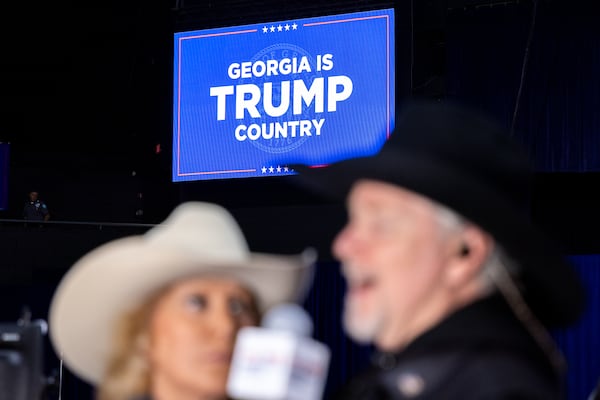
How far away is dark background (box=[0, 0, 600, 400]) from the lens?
942cm

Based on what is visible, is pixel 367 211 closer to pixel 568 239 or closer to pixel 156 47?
pixel 568 239

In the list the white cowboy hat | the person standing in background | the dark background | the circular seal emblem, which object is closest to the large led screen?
the circular seal emblem

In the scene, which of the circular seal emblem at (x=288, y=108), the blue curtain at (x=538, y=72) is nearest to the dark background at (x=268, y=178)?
the blue curtain at (x=538, y=72)

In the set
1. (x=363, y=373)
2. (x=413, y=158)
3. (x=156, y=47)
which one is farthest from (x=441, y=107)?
(x=156, y=47)

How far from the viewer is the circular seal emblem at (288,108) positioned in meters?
10.1

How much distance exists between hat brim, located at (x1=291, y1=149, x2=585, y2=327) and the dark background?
8349 millimetres

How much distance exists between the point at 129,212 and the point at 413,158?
12869 mm

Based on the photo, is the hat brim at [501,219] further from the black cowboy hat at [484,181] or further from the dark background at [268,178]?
the dark background at [268,178]

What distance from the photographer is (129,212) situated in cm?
1391

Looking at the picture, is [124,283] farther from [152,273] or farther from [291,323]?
[291,323]

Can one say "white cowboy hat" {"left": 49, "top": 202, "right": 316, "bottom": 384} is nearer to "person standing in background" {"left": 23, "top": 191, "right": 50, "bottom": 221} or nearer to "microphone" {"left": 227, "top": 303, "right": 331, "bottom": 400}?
"microphone" {"left": 227, "top": 303, "right": 331, "bottom": 400}

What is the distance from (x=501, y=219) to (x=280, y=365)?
1.11ft

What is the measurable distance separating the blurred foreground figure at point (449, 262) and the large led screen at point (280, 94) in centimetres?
836

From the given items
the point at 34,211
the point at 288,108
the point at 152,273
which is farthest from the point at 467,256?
the point at 34,211
